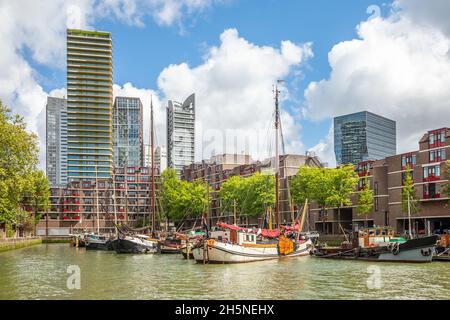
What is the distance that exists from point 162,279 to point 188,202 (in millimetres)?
105756

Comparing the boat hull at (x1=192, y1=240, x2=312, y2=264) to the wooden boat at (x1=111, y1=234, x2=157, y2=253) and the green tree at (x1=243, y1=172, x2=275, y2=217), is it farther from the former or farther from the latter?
the green tree at (x1=243, y1=172, x2=275, y2=217)

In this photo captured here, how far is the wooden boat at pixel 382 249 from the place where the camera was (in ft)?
181

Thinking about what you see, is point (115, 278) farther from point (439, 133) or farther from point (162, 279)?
point (439, 133)

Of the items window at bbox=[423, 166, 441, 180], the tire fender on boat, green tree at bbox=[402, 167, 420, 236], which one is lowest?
the tire fender on boat

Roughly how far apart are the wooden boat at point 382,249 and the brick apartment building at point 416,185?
28857 mm

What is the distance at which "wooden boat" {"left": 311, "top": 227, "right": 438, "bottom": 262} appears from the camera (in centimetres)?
5506

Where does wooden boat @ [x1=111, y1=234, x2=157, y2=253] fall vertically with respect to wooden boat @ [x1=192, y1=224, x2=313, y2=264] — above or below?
below

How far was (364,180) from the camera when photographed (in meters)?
115

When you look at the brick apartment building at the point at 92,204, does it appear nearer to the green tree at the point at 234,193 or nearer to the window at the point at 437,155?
the green tree at the point at 234,193

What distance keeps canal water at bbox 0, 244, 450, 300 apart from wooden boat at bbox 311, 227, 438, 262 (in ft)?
6.50

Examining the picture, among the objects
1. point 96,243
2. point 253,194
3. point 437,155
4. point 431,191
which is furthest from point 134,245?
point 437,155

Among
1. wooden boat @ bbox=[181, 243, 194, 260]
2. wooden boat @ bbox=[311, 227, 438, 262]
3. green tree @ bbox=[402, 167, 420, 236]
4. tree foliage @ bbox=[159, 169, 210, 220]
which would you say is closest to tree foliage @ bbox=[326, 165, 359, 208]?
green tree @ bbox=[402, 167, 420, 236]

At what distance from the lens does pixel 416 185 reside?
9812cm

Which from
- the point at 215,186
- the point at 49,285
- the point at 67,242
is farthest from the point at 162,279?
the point at 215,186
